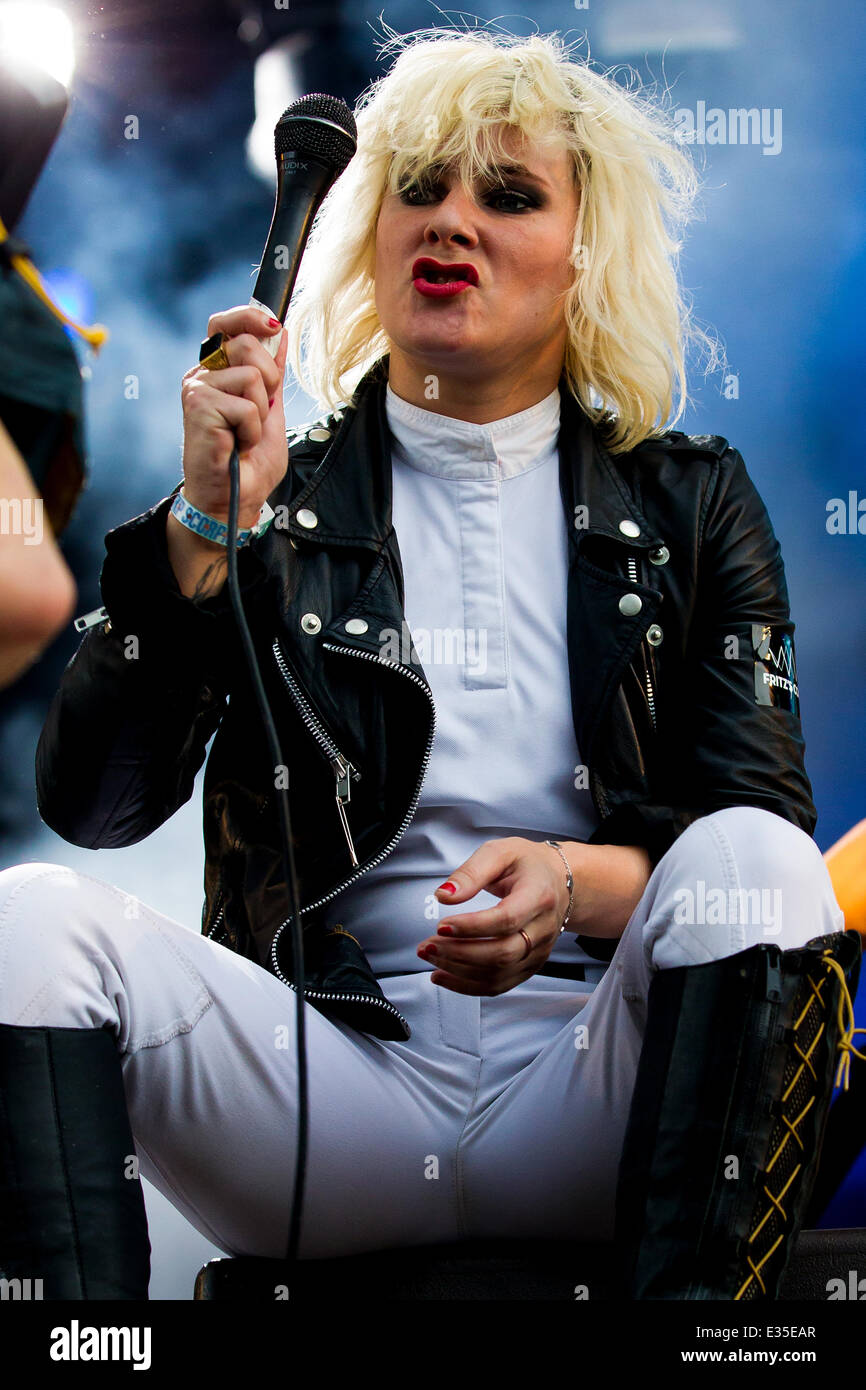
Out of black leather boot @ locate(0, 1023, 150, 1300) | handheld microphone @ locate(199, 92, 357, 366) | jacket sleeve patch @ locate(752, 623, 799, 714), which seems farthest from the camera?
jacket sleeve patch @ locate(752, 623, 799, 714)

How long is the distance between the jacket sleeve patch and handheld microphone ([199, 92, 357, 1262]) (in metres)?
0.56

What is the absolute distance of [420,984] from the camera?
136 centimetres

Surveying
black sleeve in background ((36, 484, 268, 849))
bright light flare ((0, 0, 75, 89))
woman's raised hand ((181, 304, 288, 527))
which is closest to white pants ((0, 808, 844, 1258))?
black sleeve in background ((36, 484, 268, 849))

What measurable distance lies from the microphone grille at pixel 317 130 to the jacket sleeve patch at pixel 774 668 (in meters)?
0.68

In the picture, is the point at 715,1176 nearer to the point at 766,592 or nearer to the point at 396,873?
the point at 396,873

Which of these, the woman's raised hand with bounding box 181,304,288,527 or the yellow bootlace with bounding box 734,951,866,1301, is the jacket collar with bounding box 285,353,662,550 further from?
the yellow bootlace with bounding box 734,951,866,1301

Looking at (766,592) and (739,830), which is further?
(766,592)

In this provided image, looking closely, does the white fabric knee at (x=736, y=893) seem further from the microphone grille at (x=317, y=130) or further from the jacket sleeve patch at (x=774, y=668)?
the microphone grille at (x=317, y=130)

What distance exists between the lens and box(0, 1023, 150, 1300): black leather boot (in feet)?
3.18

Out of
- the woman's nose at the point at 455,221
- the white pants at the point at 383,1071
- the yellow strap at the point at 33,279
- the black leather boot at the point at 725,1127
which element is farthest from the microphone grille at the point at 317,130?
the black leather boot at the point at 725,1127

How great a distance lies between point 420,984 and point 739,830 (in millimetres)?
387

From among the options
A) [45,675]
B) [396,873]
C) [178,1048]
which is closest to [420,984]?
[396,873]

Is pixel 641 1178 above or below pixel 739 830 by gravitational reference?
below
